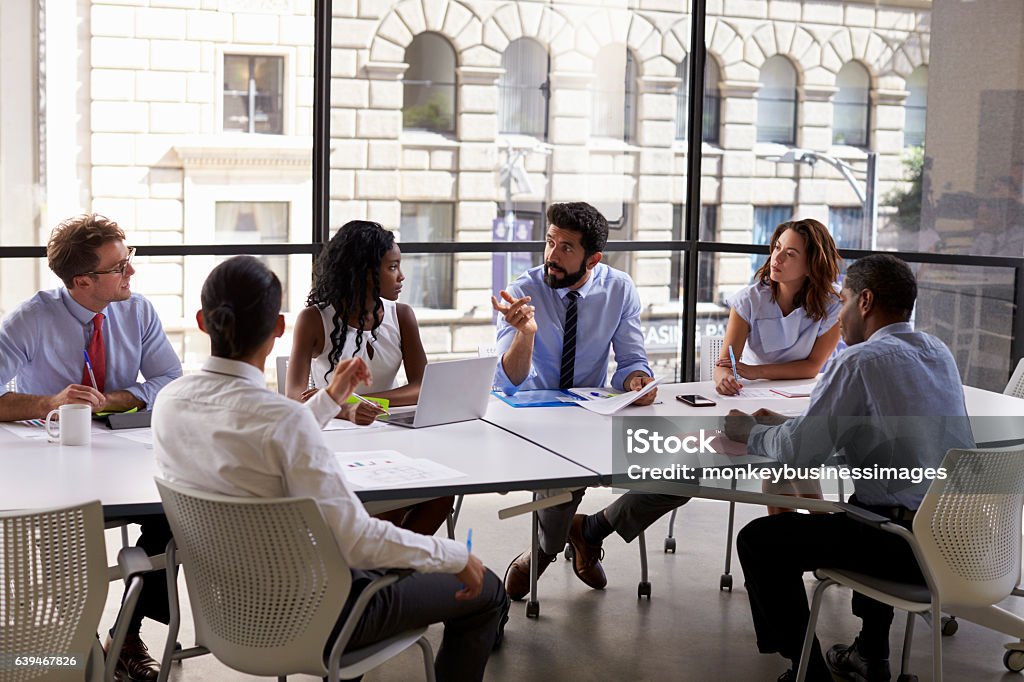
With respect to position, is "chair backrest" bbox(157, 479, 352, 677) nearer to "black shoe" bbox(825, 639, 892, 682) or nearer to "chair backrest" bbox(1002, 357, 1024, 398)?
"black shoe" bbox(825, 639, 892, 682)

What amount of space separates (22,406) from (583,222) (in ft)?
6.51

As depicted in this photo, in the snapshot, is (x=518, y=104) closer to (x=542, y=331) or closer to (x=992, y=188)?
(x=992, y=188)

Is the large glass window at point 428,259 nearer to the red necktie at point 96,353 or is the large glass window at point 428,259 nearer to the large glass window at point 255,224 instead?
the large glass window at point 255,224

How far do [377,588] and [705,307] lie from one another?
18.3ft

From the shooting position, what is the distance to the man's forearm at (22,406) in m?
3.28

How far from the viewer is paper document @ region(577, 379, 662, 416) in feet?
12.0

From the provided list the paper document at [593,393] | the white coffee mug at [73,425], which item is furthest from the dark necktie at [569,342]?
the white coffee mug at [73,425]

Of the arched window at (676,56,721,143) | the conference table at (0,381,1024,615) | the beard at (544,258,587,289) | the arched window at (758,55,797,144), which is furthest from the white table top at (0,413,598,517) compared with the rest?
the arched window at (758,55,797,144)

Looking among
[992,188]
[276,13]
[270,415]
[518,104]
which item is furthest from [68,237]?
[992,188]

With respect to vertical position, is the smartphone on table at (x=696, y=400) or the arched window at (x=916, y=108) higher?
the arched window at (x=916, y=108)

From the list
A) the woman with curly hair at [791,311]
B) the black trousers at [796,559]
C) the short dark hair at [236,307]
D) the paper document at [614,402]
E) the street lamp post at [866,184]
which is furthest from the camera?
the street lamp post at [866,184]

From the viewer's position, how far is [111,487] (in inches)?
105

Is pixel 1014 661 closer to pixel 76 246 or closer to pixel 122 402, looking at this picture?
pixel 122 402

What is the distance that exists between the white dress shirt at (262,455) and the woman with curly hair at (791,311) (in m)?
2.27
